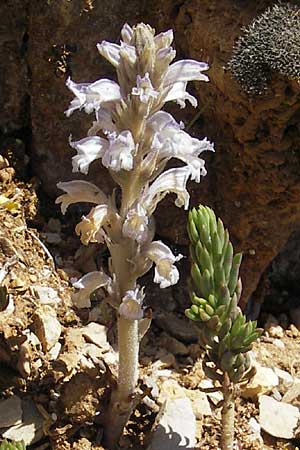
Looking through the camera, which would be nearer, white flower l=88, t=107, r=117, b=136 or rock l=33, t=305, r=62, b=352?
white flower l=88, t=107, r=117, b=136

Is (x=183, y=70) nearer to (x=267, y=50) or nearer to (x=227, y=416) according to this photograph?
(x=267, y=50)

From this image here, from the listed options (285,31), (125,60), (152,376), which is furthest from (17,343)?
(285,31)

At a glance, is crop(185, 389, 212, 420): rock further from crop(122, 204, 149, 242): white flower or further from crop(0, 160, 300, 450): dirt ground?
crop(122, 204, 149, 242): white flower

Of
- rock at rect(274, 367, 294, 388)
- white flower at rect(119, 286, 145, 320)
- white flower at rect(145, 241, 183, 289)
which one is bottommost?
rock at rect(274, 367, 294, 388)

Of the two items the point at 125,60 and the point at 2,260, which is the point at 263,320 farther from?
the point at 125,60

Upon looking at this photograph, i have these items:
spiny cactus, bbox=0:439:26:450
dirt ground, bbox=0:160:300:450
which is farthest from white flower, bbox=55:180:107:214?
spiny cactus, bbox=0:439:26:450

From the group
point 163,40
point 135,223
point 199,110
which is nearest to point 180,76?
point 163,40
